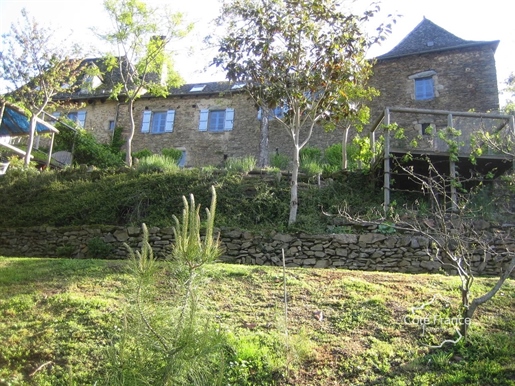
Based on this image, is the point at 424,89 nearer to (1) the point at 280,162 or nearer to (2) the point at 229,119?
(1) the point at 280,162

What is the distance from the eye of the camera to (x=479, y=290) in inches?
281

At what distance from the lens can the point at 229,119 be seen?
2206 cm

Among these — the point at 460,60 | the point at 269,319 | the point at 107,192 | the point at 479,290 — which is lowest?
the point at 269,319

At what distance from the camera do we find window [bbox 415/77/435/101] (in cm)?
1983

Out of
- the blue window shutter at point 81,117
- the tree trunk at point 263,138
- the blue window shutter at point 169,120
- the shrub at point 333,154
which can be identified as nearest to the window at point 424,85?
the shrub at point 333,154

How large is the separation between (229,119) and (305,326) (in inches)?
662

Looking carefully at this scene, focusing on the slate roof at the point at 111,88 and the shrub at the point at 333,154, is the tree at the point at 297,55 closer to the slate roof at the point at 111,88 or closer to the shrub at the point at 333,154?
the shrub at the point at 333,154

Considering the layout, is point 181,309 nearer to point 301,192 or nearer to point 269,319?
point 269,319

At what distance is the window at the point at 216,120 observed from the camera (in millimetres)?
22016

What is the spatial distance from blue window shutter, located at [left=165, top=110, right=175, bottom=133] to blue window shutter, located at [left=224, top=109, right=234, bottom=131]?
250cm

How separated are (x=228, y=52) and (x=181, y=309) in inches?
363

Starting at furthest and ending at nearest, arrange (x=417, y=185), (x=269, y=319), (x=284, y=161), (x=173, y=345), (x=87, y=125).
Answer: (x=87, y=125) < (x=284, y=161) < (x=417, y=185) < (x=269, y=319) < (x=173, y=345)

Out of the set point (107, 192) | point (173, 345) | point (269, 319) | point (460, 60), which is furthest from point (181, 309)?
point (460, 60)

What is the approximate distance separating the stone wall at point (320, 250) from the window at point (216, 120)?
38.3 feet
